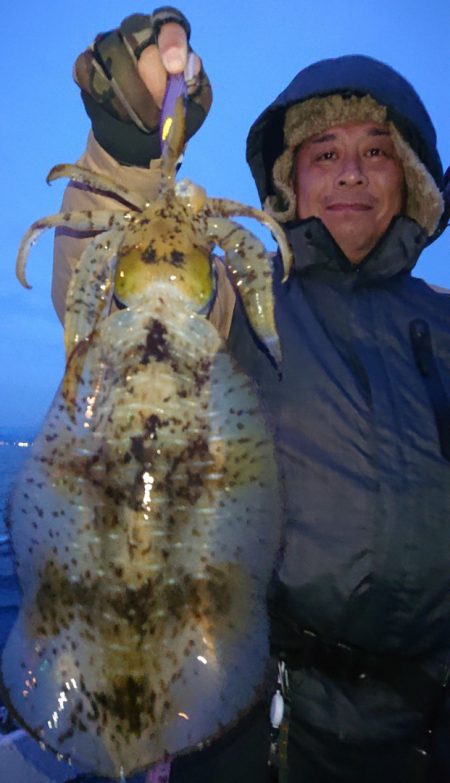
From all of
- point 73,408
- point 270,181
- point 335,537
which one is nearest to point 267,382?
point 335,537

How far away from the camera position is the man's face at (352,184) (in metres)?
4.25

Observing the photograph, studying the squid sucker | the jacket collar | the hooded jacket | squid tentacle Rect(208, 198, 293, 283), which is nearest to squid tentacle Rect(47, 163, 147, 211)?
the squid sucker

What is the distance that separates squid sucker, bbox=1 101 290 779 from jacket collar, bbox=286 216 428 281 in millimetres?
1980

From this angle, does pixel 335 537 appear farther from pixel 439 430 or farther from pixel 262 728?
pixel 262 728

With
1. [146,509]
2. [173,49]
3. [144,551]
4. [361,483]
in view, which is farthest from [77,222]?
[361,483]

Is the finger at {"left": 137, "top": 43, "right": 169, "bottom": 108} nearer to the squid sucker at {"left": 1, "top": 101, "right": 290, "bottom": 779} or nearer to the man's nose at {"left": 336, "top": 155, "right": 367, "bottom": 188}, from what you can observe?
the squid sucker at {"left": 1, "top": 101, "right": 290, "bottom": 779}

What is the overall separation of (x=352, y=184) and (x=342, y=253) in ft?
1.63

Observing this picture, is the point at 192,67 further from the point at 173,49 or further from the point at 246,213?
the point at 246,213

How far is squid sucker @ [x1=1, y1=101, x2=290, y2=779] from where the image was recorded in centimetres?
200

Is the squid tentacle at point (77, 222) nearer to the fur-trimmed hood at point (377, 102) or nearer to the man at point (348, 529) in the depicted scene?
the man at point (348, 529)

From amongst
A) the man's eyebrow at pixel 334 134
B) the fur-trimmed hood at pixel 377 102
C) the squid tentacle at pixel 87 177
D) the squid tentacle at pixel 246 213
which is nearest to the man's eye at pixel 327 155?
the man's eyebrow at pixel 334 134

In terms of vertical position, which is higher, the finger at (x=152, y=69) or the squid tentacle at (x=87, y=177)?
the finger at (x=152, y=69)

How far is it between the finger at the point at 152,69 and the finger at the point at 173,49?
0.20 m

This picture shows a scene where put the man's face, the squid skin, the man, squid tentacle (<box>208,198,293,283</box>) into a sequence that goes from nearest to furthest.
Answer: the squid skin
squid tentacle (<box>208,198,293,283</box>)
the man
the man's face
